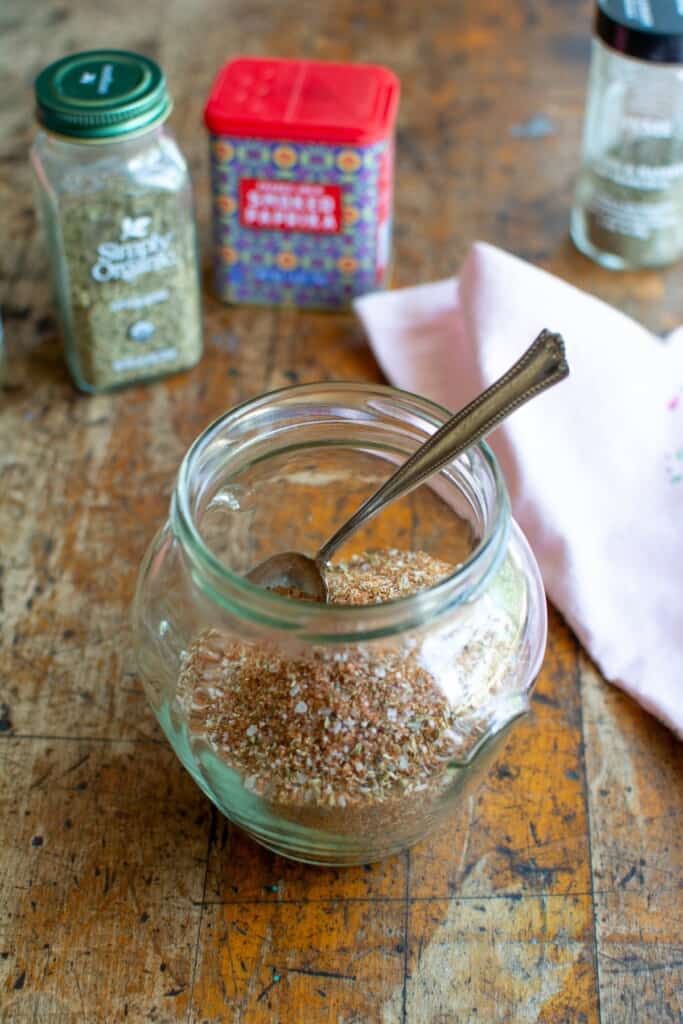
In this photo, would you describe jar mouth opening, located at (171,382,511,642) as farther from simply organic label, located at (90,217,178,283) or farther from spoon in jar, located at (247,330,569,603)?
simply organic label, located at (90,217,178,283)

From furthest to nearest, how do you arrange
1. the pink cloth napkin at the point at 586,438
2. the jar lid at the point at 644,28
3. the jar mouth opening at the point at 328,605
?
the jar lid at the point at 644,28 < the pink cloth napkin at the point at 586,438 < the jar mouth opening at the point at 328,605

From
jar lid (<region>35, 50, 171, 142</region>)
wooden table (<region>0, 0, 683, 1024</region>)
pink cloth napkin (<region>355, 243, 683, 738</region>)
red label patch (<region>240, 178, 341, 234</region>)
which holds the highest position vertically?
jar lid (<region>35, 50, 171, 142</region>)

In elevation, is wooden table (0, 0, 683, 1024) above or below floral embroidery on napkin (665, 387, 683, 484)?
below

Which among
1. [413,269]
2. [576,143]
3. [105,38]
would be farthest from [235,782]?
[105,38]

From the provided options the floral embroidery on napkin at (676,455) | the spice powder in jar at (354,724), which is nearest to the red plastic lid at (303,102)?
the floral embroidery on napkin at (676,455)

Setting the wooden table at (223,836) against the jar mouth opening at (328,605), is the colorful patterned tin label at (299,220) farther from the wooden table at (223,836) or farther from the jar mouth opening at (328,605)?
the jar mouth opening at (328,605)

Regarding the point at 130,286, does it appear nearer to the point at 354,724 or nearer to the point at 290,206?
the point at 290,206

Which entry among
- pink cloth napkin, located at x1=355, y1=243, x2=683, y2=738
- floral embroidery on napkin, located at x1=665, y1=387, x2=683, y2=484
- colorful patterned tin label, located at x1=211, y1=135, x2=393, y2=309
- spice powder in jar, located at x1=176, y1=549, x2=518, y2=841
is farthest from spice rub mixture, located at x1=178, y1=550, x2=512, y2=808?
colorful patterned tin label, located at x1=211, y1=135, x2=393, y2=309
